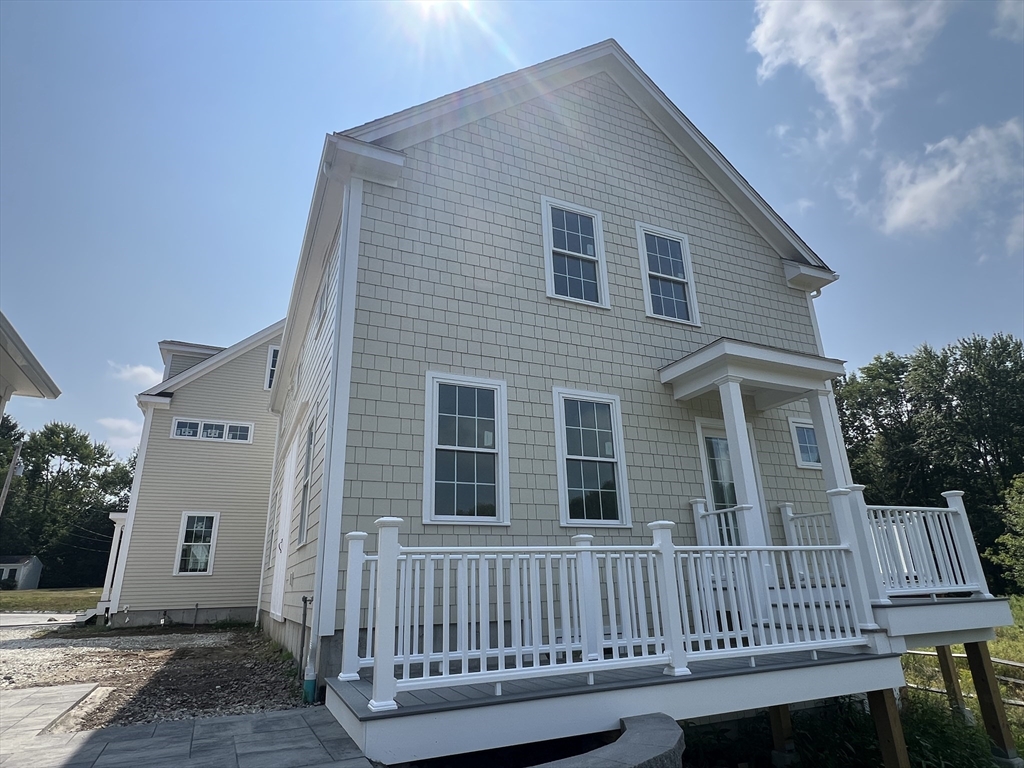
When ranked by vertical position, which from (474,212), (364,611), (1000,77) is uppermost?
(1000,77)

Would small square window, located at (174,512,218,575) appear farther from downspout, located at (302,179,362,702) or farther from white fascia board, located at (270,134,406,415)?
downspout, located at (302,179,362,702)

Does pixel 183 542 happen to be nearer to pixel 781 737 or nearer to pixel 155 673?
pixel 155 673

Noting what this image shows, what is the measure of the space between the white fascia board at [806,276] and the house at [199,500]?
13.8 m

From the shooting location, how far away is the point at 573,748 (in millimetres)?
5035

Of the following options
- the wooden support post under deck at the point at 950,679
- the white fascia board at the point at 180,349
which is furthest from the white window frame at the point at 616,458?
the white fascia board at the point at 180,349

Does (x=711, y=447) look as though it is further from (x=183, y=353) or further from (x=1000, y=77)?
(x=183, y=353)

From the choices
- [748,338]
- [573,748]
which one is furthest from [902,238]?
[573,748]

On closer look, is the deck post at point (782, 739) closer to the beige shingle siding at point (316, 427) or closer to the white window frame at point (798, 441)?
the white window frame at point (798, 441)

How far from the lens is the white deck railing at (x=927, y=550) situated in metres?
5.95

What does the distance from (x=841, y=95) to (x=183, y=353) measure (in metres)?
19.2

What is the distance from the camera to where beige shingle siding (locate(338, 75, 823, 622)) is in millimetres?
6191

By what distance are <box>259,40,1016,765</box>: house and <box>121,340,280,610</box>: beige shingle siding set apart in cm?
708

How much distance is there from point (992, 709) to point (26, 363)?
36.9ft

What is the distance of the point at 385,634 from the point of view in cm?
346
